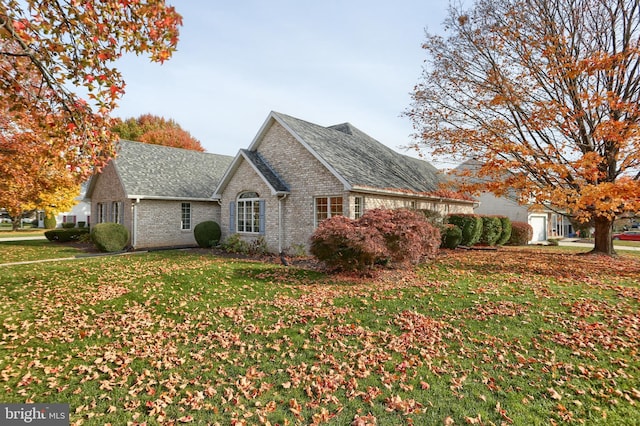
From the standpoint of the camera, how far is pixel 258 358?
5.37 m

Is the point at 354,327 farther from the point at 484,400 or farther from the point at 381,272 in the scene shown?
the point at 381,272

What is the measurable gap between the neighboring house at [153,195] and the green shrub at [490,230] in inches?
692

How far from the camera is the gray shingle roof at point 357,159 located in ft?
49.6

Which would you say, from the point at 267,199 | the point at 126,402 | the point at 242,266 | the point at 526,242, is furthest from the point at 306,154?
the point at 526,242

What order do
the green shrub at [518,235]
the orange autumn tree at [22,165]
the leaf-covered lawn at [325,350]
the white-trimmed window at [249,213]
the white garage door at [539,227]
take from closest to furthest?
the leaf-covered lawn at [325,350] → the orange autumn tree at [22,165] → the white-trimmed window at [249,213] → the green shrub at [518,235] → the white garage door at [539,227]

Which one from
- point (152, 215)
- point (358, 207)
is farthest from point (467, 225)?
point (152, 215)

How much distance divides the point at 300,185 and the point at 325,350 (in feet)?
36.5

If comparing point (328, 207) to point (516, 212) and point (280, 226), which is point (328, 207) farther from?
point (516, 212)

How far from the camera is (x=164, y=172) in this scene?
22.2 m

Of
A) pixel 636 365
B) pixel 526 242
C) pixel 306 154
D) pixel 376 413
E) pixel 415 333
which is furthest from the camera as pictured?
pixel 526 242

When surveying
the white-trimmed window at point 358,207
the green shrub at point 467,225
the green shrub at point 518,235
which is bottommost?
the green shrub at point 518,235

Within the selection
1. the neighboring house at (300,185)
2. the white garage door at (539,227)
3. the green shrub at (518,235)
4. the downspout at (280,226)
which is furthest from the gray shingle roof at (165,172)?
the white garage door at (539,227)

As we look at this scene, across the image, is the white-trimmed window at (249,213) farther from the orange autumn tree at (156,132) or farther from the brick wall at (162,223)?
the orange autumn tree at (156,132)

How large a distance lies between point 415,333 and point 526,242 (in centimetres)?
2316
